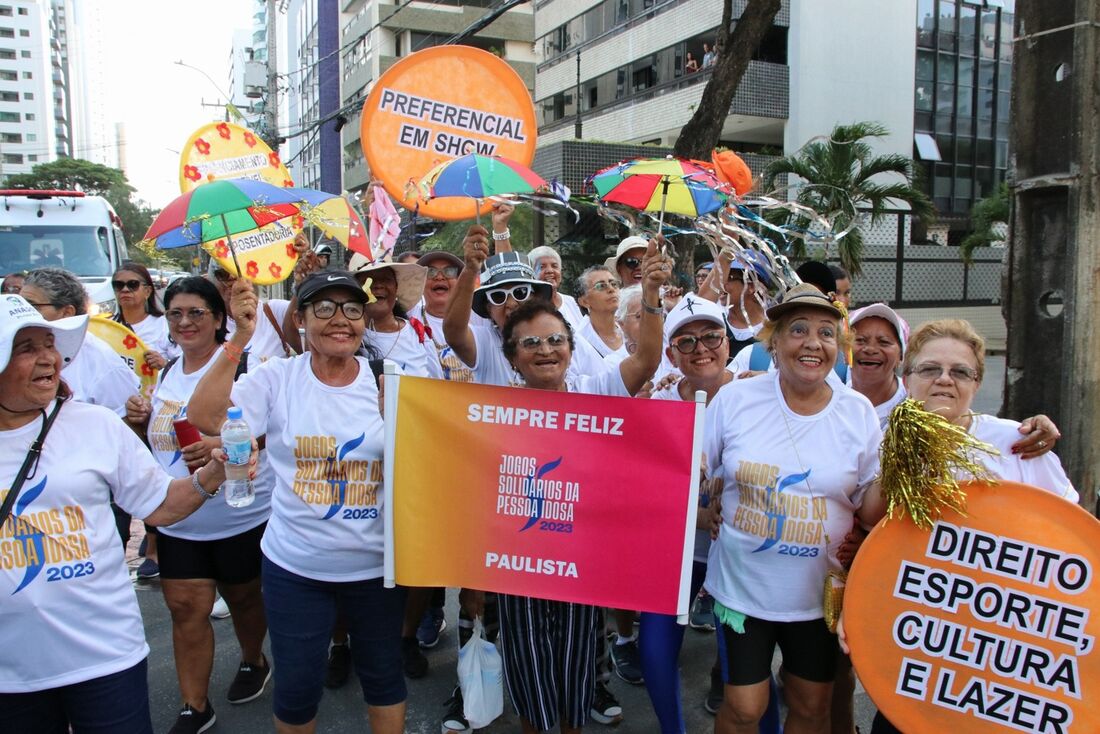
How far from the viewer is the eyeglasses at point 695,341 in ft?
11.0

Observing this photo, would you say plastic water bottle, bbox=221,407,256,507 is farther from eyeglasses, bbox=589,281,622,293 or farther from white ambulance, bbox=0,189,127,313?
white ambulance, bbox=0,189,127,313

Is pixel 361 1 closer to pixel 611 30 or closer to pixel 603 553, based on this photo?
pixel 611 30

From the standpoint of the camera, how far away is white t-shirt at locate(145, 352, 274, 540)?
11.2 feet

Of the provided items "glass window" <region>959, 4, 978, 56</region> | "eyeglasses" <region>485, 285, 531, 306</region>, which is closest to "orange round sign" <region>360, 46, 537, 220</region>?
"eyeglasses" <region>485, 285, 531, 306</region>

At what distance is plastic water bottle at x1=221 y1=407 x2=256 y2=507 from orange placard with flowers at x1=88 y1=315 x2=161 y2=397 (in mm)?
A: 2229

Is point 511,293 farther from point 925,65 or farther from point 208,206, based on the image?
point 925,65

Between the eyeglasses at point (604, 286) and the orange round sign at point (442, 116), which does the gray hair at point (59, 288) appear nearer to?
the orange round sign at point (442, 116)

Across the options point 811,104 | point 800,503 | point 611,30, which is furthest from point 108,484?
point 611,30

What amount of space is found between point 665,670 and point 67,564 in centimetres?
217

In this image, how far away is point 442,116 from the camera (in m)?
4.33

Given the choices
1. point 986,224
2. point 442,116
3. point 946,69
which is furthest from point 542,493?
point 946,69

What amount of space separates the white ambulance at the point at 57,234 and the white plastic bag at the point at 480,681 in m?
10.1

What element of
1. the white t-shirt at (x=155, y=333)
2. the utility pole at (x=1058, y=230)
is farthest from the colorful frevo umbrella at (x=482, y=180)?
the white t-shirt at (x=155, y=333)

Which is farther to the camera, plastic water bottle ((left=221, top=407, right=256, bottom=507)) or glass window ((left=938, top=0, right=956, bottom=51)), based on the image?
glass window ((left=938, top=0, right=956, bottom=51))
